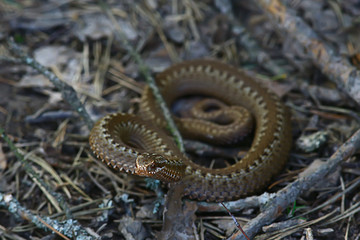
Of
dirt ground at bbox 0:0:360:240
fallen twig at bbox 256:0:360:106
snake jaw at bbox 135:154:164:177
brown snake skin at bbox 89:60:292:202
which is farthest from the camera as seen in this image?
fallen twig at bbox 256:0:360:106

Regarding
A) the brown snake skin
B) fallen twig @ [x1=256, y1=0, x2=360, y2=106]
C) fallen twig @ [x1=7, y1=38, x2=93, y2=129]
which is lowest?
the brown snake skin

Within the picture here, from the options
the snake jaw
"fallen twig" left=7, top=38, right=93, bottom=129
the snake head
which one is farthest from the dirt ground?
the snake jaw

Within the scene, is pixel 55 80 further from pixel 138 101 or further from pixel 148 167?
pixel 148 167

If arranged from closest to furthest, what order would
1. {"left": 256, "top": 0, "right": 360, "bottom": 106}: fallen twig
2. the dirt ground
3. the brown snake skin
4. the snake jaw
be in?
the snake jaw
the dirt ground
the brown snake skin
{"left": 256, "top": 0, "right": 360, "bottom": 106}: fallen twig

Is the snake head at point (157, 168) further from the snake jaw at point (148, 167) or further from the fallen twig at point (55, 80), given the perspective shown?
the fallen twig at point (55, 80)

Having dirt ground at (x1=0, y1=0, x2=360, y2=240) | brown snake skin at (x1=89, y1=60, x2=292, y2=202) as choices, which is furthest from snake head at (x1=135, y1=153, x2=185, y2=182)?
dirt ground at (x1=0, y1=0, x2=360, y2=240)

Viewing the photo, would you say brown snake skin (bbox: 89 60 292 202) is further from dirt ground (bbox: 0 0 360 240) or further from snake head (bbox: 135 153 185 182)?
dirt ground (bbox: 0 0 360 240)

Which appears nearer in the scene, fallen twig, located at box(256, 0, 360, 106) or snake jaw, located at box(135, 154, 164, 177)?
snake jaw, located at box(135, 154, 164, 177)

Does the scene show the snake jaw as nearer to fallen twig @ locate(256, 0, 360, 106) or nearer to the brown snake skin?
the brown snake skin

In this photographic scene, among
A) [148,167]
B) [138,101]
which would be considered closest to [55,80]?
[138,101]

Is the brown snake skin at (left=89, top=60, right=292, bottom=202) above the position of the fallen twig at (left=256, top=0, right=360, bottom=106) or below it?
below
